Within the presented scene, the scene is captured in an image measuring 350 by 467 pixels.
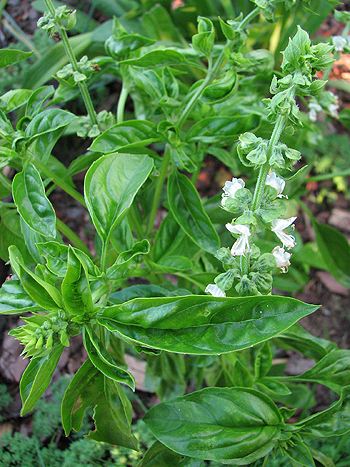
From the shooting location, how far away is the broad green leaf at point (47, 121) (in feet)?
3.54

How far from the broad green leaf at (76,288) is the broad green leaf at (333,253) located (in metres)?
1.02

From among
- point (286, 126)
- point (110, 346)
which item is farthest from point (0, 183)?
point (286, 126)

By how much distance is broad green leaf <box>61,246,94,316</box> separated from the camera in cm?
85

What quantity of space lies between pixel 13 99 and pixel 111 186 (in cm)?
30

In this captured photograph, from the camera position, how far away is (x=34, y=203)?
105 centimetres

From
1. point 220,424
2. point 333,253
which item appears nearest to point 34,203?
point 220,424

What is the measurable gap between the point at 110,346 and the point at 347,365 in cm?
47

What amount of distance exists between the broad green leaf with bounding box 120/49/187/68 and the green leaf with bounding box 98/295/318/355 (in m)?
0.47

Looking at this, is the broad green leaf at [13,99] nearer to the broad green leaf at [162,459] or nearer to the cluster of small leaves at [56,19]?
the cluster of small leaves at [56,19]

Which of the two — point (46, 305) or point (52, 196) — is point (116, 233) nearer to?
point (46, 305)

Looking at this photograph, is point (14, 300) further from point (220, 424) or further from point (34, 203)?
point (220, 424)

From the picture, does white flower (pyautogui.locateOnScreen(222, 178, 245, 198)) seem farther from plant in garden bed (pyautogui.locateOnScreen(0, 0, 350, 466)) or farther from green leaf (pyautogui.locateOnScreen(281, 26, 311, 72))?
green leaf (pyautogui.locateOnScreen(281, 26, 311, 72))

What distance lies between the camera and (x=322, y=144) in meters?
2.12

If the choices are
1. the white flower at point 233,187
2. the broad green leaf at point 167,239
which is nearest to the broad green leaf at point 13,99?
the broad green leaf at point 167,239
